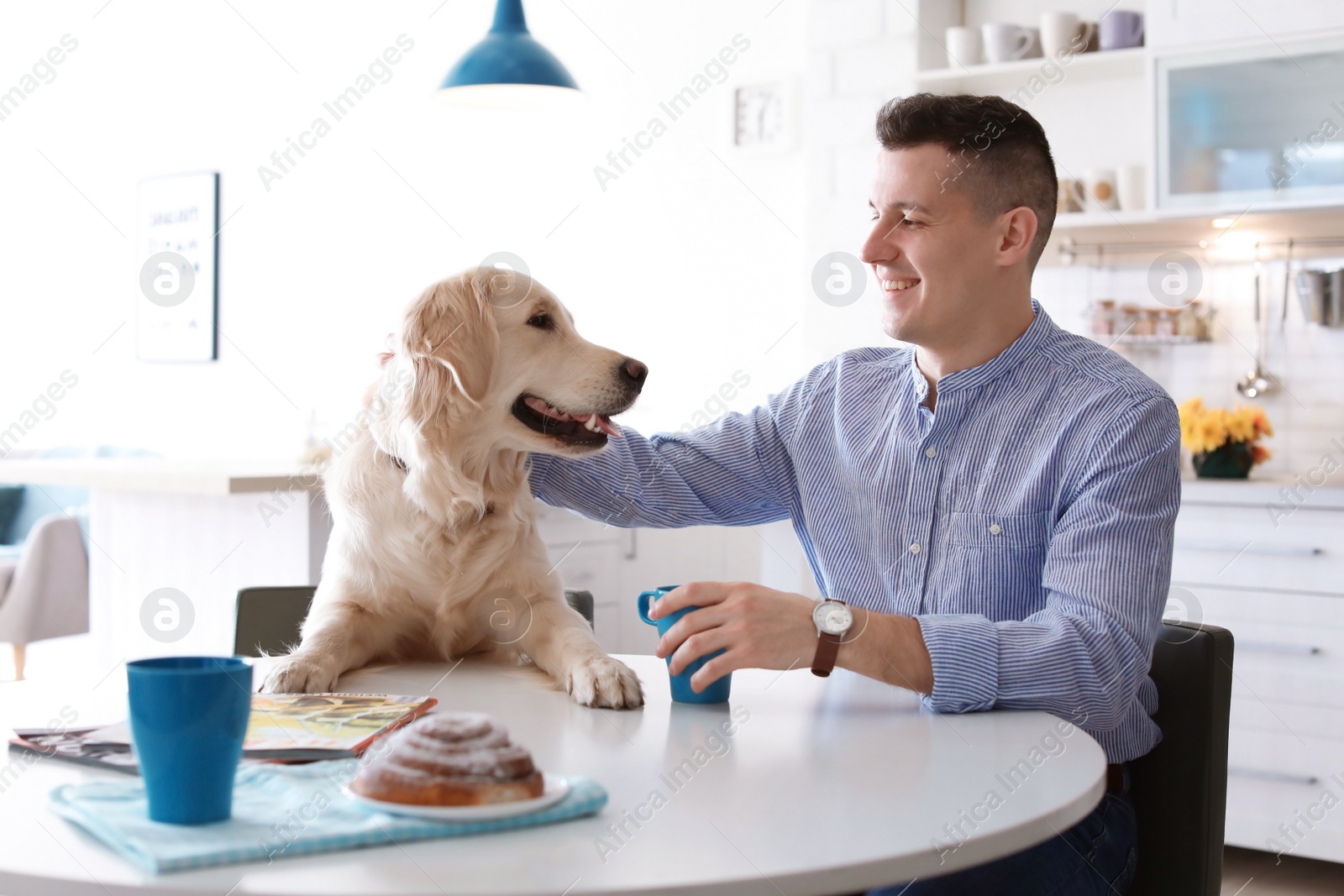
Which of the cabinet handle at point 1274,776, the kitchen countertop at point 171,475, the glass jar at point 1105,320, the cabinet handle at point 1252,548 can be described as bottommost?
the cabinet handle at point 1274,776

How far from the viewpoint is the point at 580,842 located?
751mm

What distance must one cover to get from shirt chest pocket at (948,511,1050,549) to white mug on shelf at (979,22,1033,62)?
274 centimetres

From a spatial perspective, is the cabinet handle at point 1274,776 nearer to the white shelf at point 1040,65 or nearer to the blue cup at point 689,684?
the white shelf at point 1040,65

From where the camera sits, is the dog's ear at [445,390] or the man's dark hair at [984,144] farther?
the man's dark hair at [984,144]

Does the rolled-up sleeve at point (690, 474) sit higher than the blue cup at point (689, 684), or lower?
higher

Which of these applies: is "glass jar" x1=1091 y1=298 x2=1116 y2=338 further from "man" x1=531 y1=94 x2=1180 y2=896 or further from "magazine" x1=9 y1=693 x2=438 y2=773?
"magazine" x1=9 y1=693 x2=438 y2=773

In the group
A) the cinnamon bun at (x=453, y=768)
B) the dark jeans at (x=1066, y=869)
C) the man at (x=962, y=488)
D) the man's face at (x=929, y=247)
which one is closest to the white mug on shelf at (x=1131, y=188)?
the man at (x=962, y=488)

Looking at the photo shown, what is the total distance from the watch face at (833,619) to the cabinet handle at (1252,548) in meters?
2.35

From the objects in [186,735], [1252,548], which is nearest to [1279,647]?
[1252,548]

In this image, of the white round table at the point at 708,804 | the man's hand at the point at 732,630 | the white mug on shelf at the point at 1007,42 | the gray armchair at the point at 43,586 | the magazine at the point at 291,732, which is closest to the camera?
the white round table at the point at 708,804

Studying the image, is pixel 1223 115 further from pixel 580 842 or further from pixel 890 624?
pixel 580 842

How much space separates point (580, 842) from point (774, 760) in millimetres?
241

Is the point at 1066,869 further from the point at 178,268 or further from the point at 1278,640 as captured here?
the point at 178,268

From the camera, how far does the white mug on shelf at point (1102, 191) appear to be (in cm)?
366
